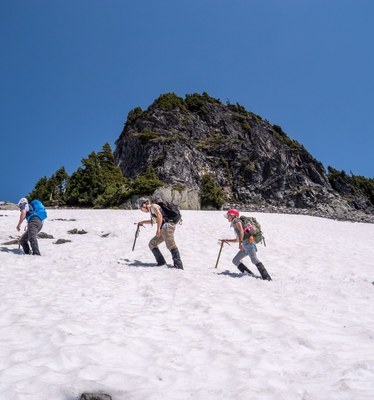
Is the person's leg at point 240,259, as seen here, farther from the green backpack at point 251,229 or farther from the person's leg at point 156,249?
the person's leg at point 156,249

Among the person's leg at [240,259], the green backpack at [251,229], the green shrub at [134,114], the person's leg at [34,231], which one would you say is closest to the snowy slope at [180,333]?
the person's leg at [240,259]

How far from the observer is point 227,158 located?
262 ft

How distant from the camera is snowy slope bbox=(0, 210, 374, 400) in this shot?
316cm

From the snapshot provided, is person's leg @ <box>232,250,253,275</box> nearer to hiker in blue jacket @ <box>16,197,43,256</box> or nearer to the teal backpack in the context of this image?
hiker in blue jacket @ <box>16,197,43,256</box>

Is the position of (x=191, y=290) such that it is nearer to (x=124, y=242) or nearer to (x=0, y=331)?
(x=0, y=331)

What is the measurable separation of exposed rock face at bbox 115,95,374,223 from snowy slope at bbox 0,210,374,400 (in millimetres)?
54896

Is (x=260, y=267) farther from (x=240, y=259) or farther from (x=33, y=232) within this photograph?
(x=33, y=232)

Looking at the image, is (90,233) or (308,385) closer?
(308,385)

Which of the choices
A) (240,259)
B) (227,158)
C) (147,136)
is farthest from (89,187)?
(240,259)

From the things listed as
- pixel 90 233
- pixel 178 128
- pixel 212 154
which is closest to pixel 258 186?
pixel 212 154

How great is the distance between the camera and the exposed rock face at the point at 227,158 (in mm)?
70250

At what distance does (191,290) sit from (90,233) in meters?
11.8

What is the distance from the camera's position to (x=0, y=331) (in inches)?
170

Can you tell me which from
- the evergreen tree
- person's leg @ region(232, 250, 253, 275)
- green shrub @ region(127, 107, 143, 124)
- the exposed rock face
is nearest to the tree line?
the evergreen tree
